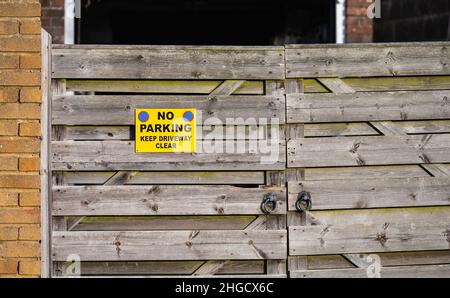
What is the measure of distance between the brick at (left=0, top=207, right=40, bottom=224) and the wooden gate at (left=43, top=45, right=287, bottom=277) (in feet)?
0.48

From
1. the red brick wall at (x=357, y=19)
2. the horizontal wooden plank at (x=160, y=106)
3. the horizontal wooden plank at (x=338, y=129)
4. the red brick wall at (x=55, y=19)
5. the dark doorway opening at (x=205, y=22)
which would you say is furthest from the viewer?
the dark doorway opening at (x=205, y=22)

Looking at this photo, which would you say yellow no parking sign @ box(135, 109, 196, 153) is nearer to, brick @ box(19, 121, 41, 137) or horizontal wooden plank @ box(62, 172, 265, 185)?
horizontal wooden plank @ box(62, 172, 265, 185)

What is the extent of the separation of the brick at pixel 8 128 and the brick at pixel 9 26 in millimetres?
572

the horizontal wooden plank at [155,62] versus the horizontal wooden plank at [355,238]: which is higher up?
the horizontal wooden plank at [155,62]

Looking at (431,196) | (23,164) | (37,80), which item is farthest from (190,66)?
(431,196)

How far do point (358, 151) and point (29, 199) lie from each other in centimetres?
216

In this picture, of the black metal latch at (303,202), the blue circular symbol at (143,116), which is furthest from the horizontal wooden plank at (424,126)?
the blue circular symbol at (143,116)

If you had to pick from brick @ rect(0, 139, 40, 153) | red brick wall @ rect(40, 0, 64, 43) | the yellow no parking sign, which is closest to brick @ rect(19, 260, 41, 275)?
brick @ rect(0, 139, 40, 153)

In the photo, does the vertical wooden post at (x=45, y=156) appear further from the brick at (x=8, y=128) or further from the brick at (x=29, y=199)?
the brick at (x=8, y=128)

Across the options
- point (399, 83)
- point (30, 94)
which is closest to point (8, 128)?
point (30, 94)

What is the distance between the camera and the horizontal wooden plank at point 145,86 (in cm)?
417

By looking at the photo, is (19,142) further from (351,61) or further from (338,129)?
(351,61)

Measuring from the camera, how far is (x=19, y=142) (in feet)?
13.1

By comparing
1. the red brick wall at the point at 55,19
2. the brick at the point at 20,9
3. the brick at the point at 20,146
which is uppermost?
the red brick wall at the point at 55,19
